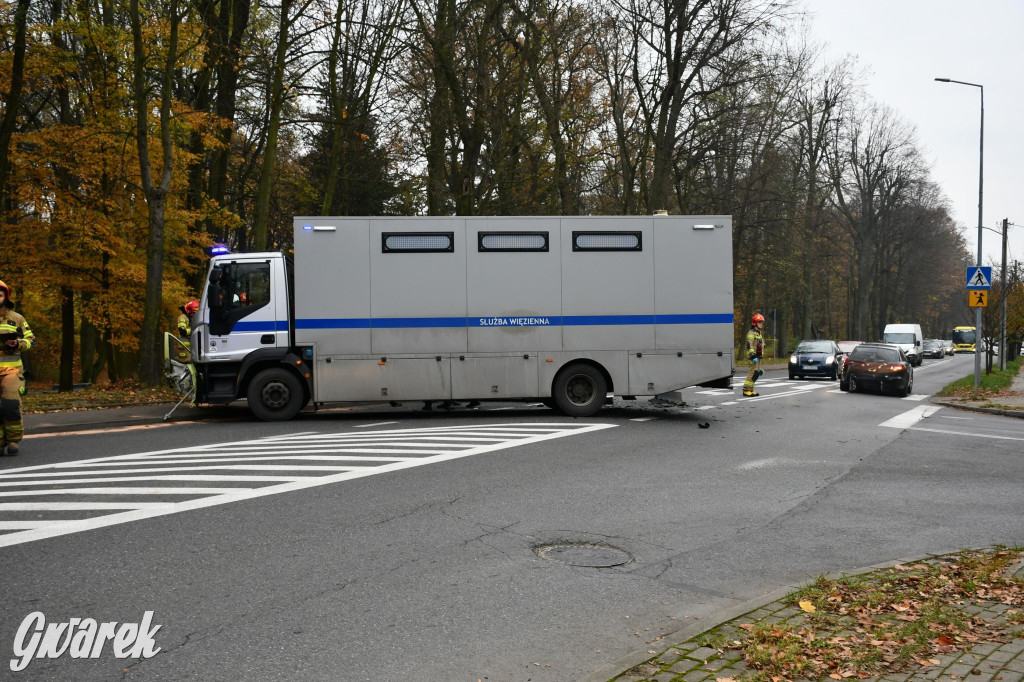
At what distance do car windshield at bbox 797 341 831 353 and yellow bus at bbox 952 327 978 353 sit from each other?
189 ft

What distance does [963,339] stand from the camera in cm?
8569

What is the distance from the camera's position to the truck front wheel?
604 inches

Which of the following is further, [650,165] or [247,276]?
[650,165]

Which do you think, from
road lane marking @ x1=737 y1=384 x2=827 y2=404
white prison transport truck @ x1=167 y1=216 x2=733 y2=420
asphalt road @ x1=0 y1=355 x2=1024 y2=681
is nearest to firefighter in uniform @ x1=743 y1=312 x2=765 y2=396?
road lane marking @ x1=737 y1=384 x2=827 y2=404

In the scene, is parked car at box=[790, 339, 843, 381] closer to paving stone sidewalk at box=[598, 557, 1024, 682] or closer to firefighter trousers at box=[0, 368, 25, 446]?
firefighter trousers at box=[0, 368, 25, 446]

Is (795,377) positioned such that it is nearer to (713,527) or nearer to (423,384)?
(423,384)

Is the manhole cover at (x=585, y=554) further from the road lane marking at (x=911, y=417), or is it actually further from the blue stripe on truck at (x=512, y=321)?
the road lane marking at (x=911, y=417)

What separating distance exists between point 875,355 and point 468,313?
15893 mm

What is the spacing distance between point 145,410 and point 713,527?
491 inches

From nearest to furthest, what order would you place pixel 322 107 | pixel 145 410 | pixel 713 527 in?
pixel 713 527
pixel 145 410
pixel 322 107

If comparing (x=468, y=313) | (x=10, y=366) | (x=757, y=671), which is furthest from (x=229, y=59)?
(x=757, y=671)

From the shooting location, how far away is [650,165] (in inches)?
1346

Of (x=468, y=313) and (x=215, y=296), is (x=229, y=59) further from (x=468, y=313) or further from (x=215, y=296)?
(x=468, y=313)

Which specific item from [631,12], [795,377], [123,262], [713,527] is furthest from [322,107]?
[713,527]
